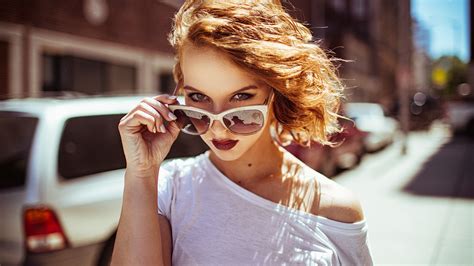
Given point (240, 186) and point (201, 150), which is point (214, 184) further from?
point (201, 150)

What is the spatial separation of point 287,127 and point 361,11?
35.9m

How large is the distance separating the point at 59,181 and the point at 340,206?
8.13 ft

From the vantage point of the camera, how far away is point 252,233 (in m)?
1.31

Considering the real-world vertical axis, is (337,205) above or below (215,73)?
below

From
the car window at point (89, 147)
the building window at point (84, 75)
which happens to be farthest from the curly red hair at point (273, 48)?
the building window at point (84, 75)

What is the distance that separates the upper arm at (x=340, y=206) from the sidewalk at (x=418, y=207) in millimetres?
3210

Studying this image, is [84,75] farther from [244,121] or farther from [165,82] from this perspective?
[244,121]

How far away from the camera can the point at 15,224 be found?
3.19 metres

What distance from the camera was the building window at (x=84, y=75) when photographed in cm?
1043

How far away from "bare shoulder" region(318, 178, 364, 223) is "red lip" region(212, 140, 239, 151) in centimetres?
27

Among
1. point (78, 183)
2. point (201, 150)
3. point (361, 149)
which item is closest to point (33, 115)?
point (78, 183)

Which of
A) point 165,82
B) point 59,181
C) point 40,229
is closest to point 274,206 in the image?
point 40,229

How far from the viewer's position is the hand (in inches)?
50.8

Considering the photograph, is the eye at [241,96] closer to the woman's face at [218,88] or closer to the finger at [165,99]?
the woman's face at [218,88]
